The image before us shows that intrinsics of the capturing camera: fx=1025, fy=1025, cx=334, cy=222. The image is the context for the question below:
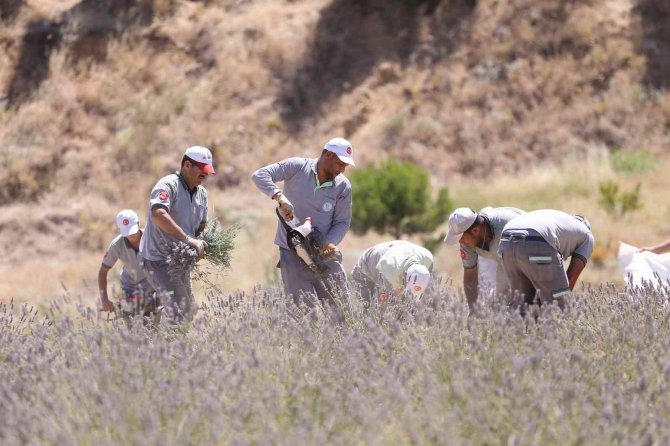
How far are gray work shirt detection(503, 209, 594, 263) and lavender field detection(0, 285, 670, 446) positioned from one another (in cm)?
67

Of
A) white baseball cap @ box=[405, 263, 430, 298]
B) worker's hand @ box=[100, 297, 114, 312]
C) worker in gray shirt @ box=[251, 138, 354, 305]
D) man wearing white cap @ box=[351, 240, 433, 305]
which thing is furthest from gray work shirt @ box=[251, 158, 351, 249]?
worker's hand @ box=[100, 297, 114, 312]

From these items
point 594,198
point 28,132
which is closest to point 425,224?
point 594,198

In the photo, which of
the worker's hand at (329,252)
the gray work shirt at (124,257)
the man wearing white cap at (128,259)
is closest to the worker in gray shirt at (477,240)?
the worker's hand at (329,252)

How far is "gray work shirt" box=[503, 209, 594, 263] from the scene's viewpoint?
5703 millimetres

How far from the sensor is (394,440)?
3.74 m

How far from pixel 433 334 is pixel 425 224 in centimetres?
1093

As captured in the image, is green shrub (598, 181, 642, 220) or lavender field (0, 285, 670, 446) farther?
green shrub (598, 181, 642, 220)

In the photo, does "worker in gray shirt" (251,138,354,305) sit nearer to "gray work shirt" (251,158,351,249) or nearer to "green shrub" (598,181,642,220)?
"gray work shirt" (251,158,351,249)

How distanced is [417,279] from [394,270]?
1.11 ft

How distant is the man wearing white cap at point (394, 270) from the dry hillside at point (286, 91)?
37.8 ft

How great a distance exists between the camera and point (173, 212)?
6258 millimetres

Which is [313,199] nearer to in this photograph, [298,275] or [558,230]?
[298,275]

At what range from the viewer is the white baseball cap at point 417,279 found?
5.90m

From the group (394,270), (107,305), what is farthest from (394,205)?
(107,305)
